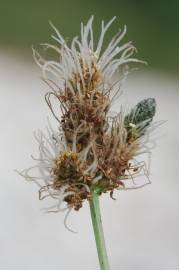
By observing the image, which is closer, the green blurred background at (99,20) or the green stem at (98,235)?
the green stem at (98,235)

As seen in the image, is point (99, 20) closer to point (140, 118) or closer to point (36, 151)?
point (36, 151)

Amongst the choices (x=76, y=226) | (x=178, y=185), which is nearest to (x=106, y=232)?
(x=76, y=226)

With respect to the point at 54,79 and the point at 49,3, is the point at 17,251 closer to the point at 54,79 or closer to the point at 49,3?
the point at 54,79

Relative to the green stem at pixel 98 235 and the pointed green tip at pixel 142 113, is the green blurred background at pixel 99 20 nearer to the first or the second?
the pointed green tip at pixel 142 113

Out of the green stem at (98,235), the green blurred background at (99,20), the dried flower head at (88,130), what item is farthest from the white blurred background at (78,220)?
the green stem at (98,235)

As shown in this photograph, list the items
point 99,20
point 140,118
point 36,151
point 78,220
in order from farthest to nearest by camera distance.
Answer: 1. point 99,20
2. point 36,151
3. point 78,220
4. point 140,118

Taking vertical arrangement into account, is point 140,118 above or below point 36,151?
below

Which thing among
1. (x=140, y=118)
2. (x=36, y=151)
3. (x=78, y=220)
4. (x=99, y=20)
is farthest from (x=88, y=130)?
(x=99, y=20)

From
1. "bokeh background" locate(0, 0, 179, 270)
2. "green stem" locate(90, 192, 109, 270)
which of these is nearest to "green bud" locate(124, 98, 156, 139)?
"green stem" locate(90, 192, 109, 270)
